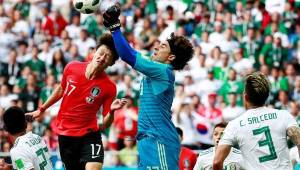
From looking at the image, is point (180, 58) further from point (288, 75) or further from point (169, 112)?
point (288, 75)

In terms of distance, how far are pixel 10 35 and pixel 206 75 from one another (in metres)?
5.20

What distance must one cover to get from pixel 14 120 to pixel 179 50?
1.94 meters

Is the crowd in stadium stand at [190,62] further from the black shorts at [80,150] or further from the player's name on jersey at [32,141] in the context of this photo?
the player's name on jersey at [32,141]

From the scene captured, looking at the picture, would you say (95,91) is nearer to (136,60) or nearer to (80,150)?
(80,150)

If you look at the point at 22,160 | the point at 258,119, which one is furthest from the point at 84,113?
the point at 258,119

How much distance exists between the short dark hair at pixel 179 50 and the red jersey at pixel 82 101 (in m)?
1.79

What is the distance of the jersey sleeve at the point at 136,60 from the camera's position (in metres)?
10.0

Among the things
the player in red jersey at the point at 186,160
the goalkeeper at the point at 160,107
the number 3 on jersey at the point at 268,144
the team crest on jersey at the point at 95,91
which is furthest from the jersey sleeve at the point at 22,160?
the player in red jersey at the point at 186,160

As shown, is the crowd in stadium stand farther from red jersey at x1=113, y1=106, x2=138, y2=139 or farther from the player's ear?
the player's ear

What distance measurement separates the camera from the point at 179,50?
10.7 meters

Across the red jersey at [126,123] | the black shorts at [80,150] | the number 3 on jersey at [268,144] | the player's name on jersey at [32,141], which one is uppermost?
the number 3 on jersey at [268,144]

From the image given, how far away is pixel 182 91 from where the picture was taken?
20.2 meters

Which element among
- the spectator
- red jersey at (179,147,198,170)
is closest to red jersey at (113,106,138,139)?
the spectator

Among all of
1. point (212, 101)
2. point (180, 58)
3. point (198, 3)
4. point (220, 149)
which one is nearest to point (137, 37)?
point (198, 3)
